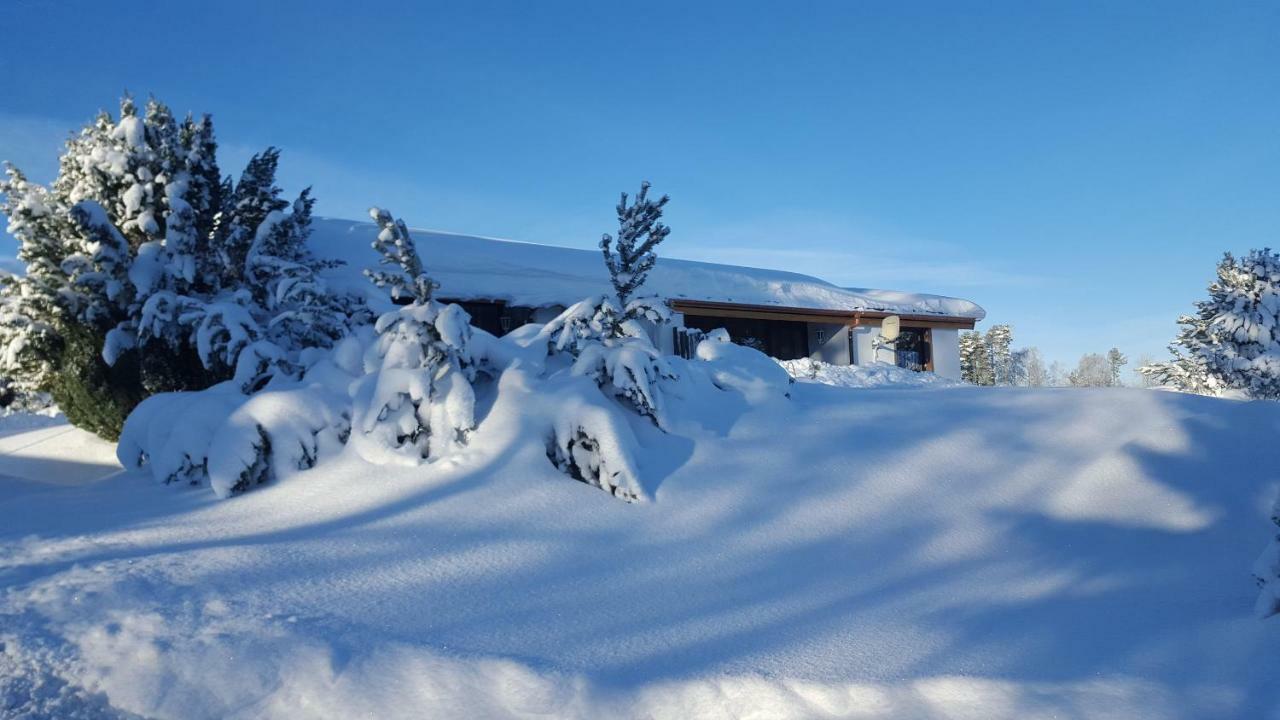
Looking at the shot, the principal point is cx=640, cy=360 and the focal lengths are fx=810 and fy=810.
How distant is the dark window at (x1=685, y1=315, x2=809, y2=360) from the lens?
67.6 feet

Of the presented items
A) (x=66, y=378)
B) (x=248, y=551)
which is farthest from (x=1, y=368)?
(x=248, y=551)

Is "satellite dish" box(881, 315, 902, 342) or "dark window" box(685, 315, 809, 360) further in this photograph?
"dark window" box(685, 315, 809, 360)

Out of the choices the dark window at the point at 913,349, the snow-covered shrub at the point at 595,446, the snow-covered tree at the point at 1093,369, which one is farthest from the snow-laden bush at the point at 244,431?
the snow-covered tree at the point at 1093,369

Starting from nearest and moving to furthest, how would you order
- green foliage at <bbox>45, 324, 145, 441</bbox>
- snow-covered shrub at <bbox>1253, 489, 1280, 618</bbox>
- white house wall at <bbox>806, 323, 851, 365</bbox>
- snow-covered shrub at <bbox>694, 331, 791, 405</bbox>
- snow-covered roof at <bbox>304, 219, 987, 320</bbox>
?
snow-covered shrub at <bbox>1253, 489, 1280, 618</bbox>, snow-covered shrub at <bbox>694, 331, 791, 405</bbox>, green foliage at <bbox>45, 324, 145, 441</bbox>, snow-covered roof at <bbox>304, 219, 987, 320</bbox>, white house wall at <bbox>806, 323, 851, 365</bbox>

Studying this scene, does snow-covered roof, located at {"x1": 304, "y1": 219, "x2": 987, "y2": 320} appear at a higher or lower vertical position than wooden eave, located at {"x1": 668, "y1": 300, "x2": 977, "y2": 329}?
higher

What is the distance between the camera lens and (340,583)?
447 centimetres

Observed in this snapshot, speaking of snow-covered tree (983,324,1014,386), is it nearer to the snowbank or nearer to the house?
the house

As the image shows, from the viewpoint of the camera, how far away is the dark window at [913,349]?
2202 cm

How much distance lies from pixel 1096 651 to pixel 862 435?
3159 mm

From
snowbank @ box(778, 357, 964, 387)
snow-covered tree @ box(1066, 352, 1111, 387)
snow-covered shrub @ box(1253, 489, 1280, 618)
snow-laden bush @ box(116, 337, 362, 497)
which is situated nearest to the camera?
snow-covered shrub @ box(1253, 489, 1280, 618)

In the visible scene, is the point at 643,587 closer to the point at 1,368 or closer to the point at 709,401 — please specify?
the point at 709,401

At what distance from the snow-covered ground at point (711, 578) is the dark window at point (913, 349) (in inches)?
560

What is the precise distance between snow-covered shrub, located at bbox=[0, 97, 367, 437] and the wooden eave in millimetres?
8468

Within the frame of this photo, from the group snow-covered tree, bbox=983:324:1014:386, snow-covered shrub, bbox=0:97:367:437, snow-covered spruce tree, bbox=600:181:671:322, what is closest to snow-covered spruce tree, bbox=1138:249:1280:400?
snow-covered spruce tree, bbox=600:181:671:322
